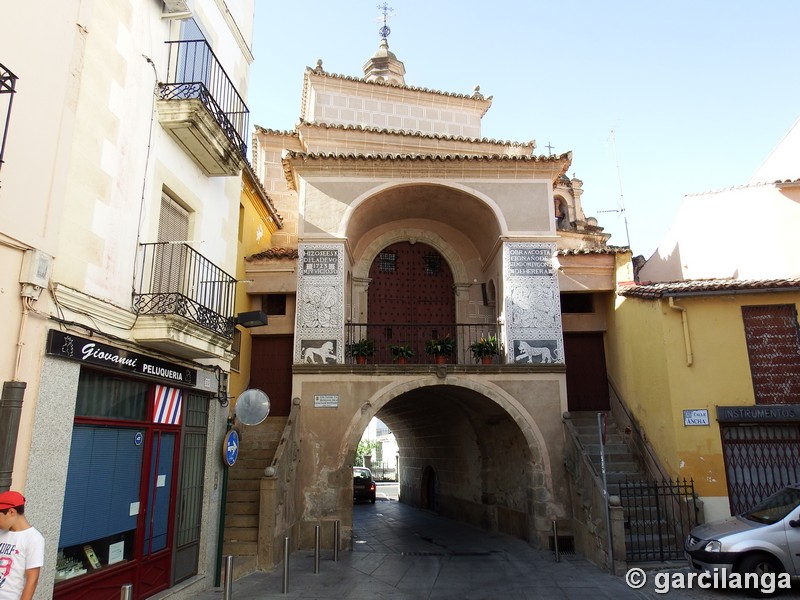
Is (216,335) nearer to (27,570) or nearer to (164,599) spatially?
(164,599)

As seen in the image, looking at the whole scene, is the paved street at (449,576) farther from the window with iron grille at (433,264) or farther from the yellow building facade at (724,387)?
the window with iron grille at (433,264)

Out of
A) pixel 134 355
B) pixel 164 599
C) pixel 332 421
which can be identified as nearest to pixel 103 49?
pixel 134 355

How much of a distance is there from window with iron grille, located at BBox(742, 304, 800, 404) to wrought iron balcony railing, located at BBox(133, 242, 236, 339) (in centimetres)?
1064

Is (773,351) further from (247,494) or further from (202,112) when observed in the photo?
(202,112)

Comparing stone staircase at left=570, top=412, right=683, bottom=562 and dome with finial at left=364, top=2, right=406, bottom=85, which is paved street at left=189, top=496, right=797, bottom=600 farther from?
dome with finial at left=364, top=2, right=406, bottom=85

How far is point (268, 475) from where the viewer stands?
1066 centimetres

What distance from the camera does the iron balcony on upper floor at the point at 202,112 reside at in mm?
8406

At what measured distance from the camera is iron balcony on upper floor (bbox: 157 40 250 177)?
8406 mm

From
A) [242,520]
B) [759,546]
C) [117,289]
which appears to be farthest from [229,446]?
[759,546]

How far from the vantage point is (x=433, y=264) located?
670 inches

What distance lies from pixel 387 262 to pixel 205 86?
8.69 metres

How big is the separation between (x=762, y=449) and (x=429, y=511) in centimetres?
1161

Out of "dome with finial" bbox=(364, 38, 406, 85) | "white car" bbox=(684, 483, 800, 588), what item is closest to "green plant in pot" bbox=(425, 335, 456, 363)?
"white car" bbox=(684, 483, 800, 588)

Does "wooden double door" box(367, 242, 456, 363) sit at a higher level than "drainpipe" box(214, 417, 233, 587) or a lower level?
higher
